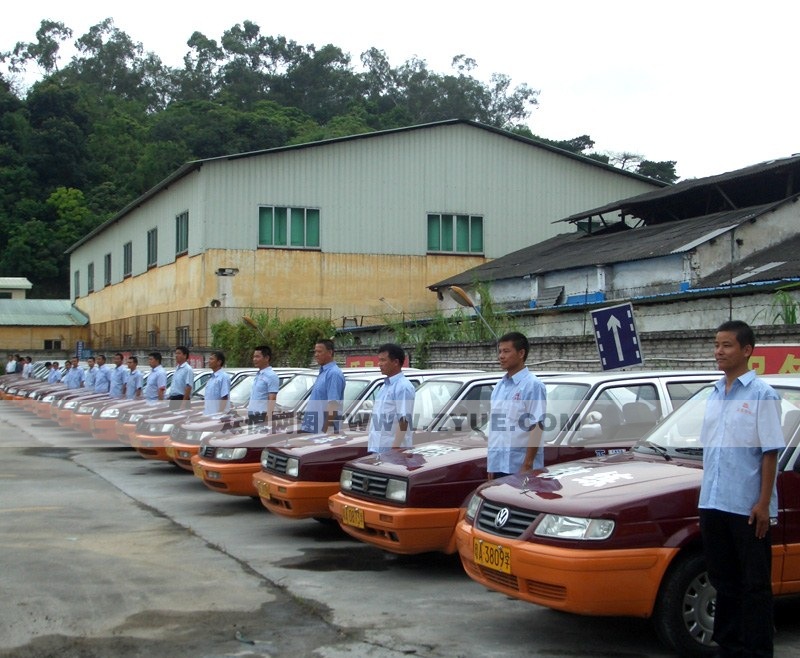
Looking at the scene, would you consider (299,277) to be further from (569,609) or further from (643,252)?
A: (569,609)

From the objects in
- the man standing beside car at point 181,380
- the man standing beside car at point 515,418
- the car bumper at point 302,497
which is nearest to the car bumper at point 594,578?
the man standing beside car at point 515,418

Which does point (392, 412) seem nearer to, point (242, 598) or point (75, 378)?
point (242, 598)

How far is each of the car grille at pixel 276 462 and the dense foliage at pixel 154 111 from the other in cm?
5495

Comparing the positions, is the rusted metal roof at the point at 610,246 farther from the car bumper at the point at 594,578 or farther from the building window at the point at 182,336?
the car bumper at the point at 594,578

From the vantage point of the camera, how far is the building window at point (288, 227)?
3672 cm

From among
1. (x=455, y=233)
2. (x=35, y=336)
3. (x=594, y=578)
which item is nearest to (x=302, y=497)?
(x=594, y=578)

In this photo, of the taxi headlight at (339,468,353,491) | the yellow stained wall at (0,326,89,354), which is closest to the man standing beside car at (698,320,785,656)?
the taxi headlight at (339,468,353,491)

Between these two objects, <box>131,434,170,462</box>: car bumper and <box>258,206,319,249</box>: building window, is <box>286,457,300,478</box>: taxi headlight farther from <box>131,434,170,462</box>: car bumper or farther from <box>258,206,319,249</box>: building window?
<box>258,206,319,249</box>: building window

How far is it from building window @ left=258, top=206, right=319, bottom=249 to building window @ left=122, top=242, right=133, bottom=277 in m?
14.6

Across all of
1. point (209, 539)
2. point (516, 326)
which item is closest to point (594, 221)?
point (516, 326)

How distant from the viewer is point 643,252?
26219 mm

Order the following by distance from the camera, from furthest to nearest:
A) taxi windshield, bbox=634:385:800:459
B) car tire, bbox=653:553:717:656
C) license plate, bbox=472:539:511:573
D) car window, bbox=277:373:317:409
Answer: car window, bbox=277:373:317:409, taxi windshield, bbox=634:385:800:459, license plate, bbox=472:539:511:573, car tire, bbox=653:553:717:656

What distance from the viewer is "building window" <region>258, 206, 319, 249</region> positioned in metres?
36.7

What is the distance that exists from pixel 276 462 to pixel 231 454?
4.43ft
